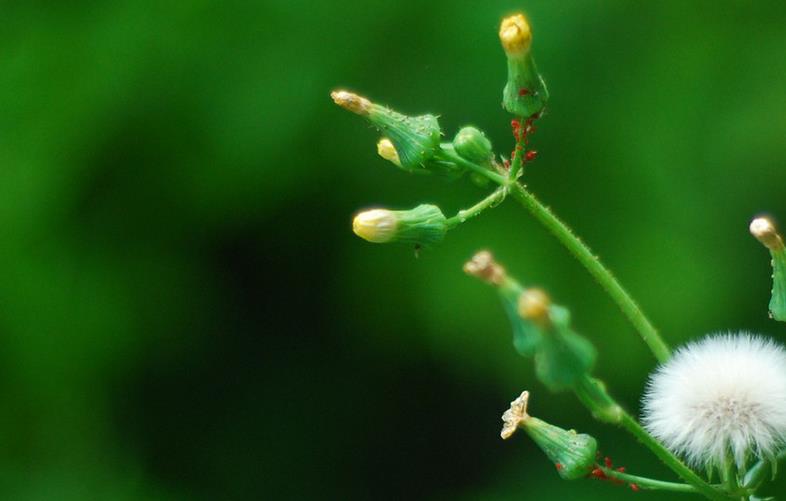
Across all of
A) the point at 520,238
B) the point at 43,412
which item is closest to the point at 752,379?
the point at 520,238

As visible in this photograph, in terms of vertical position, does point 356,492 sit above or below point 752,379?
above

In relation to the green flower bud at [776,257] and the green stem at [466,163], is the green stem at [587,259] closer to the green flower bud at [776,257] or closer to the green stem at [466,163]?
the green stem at [466,163]

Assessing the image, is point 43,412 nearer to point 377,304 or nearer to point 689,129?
point 377,304

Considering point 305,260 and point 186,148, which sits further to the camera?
point 305,260

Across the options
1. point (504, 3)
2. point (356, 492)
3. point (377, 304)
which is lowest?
point (356, 492)

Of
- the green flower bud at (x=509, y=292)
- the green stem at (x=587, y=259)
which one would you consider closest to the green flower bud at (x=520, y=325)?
the green flower bud at (x=509, y=292)

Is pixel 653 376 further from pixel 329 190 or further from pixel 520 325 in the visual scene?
pixel 329 190

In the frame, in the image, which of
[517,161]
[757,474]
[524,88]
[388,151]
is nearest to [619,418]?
[757,474]
